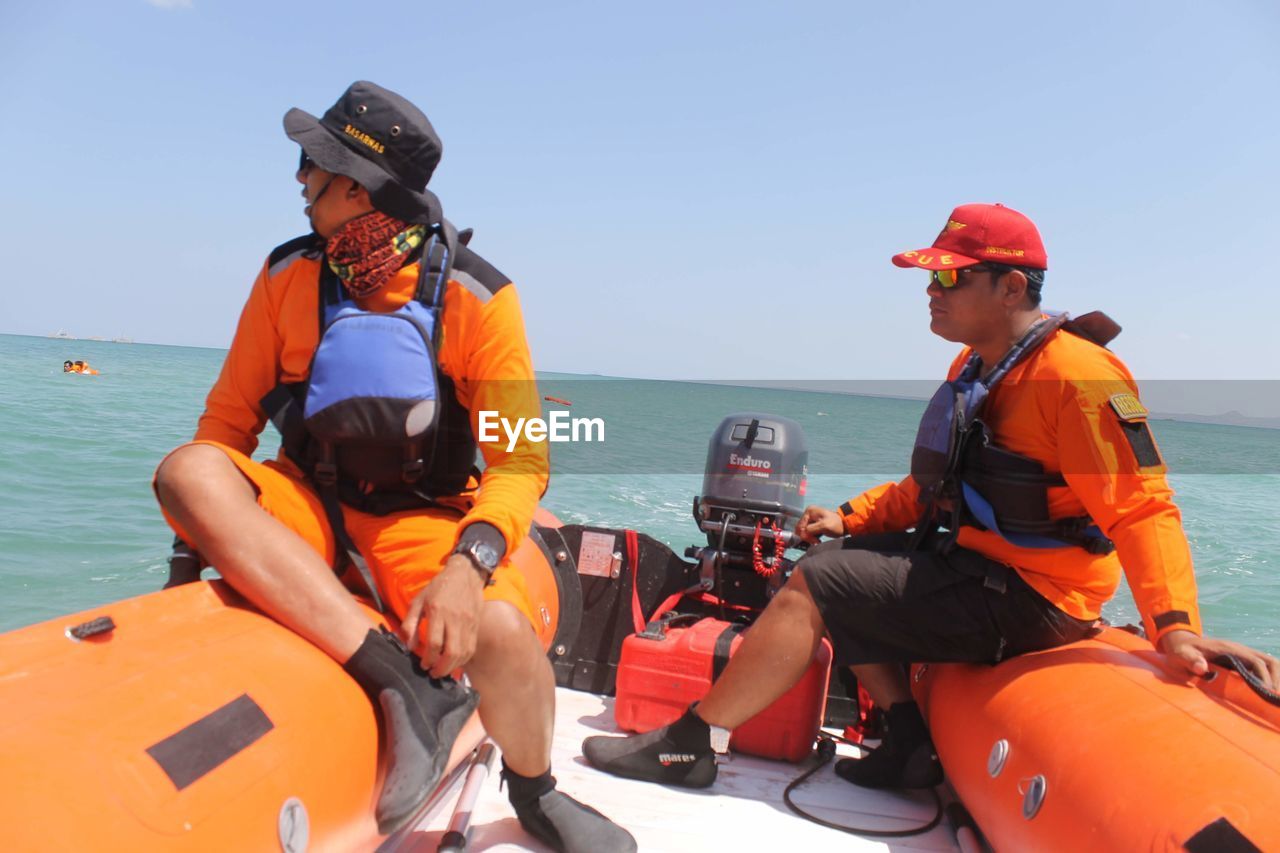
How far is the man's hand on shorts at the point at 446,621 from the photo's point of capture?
1.86 meters

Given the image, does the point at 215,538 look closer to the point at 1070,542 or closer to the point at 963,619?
the point at 963,619

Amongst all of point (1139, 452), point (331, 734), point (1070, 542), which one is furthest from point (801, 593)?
point (331, 734)

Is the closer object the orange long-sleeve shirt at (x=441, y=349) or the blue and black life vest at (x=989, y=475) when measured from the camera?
the orange long-sleeve shirt at (x=441, y=349)

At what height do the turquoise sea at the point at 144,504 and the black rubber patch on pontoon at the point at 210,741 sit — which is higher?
the black rubber patch on pontoon at the point at 210,741

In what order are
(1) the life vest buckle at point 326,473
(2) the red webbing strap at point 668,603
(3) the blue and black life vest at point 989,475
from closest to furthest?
(1) the life vest buckle at point 326,473 → (3) the blue and black life vest at point 989,475 → (2) the red webbing strap at point 668,603

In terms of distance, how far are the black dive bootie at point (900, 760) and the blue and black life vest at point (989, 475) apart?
1.86 ft

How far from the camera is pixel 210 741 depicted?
1500 millimetres

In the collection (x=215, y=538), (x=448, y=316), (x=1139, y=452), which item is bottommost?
(x=215, y=538)

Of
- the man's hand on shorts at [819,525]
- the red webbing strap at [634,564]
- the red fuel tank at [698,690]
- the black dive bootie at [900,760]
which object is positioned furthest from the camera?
the red webbing strap at [634,564]

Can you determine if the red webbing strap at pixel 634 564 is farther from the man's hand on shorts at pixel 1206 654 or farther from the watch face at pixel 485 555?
the man's hand on shorts at pixel 1206 654

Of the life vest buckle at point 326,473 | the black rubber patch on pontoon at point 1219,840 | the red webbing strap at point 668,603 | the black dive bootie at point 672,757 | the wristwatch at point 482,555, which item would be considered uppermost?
the life vest buckle at point 326,473

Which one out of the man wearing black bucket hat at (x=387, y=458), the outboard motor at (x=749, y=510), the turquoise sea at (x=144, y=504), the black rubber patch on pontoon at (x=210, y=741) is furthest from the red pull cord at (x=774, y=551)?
the turquoise sea at (x=144, y=504)

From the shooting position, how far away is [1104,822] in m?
1.81

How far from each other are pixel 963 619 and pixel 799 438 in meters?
1.46
